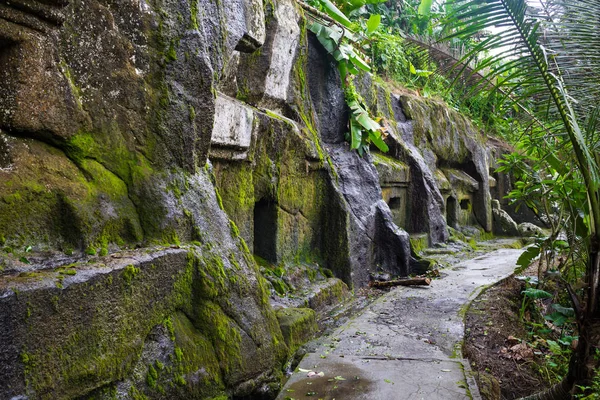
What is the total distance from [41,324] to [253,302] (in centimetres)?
154

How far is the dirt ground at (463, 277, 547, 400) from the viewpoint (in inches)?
167

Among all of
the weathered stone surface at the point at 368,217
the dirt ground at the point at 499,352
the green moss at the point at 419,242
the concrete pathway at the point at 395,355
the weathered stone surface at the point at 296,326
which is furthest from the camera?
the green moss at the point at 419,242

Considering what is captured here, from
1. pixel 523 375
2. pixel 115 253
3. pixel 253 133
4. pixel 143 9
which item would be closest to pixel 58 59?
pixel 143 9

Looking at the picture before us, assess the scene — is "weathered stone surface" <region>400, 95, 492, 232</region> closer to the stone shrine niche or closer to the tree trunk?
the tree trunk

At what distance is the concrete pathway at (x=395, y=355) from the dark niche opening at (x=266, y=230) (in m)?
1.17

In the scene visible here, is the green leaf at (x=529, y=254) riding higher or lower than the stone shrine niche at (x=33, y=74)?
lower

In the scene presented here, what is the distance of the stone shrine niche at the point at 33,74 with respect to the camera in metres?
2.37

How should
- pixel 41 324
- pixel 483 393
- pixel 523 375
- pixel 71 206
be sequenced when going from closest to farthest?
pixel 41 324, pixel 71 206, pixel 483 393, pixel 523 375

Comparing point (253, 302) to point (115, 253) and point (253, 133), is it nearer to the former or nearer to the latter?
point (115, 253)

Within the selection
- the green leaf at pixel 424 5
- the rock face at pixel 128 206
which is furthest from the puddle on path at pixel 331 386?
the green leaf at pixel 424 5

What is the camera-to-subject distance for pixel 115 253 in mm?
2770

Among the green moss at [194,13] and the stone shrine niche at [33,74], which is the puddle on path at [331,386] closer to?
the stone shrine niche at [33,74]

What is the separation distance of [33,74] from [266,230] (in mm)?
3396

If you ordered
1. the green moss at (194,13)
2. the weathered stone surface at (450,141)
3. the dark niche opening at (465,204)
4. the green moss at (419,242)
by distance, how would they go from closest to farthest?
the green moss at (194,13), the green moss at (419,242), the weathered stone surface at (450,141), the dark niche opening at (465,204)
